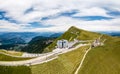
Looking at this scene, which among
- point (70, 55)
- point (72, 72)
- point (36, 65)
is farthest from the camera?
point (70, 55)

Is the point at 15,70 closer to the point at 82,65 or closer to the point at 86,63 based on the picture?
the point at 82,65

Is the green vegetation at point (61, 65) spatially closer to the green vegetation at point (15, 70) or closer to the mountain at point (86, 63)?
the mountain at point (86, 63)

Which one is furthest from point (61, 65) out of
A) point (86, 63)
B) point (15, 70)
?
point (15, 70)

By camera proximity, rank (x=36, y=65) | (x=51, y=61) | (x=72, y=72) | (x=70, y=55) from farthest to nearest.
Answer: (x=70, y=55) → (x=51, y=61) → (x=36, y=65) → (x=72, y=72)

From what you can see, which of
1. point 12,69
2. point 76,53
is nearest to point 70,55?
point 76,53

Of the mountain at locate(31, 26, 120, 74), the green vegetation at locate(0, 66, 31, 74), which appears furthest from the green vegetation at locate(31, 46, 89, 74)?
the green vegetation at locate(0, 66, 31, 74)

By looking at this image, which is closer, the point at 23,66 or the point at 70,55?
the point at 23,66

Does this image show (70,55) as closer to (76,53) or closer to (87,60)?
(76,53)

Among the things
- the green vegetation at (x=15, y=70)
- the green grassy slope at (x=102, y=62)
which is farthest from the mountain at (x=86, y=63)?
the green vegetation at (x=15, y=70)
